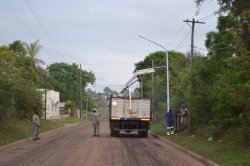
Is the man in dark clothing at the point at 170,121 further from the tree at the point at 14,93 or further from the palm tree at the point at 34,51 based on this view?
the palm tree at the point at 34,51

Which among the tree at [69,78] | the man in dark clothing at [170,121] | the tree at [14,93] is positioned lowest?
the man in dark clothing at [170,121]

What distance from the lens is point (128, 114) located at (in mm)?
Answer: 33906

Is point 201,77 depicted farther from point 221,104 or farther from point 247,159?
point 247,159

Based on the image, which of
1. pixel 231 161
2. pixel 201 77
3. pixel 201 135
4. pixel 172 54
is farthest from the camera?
pixel 172 54

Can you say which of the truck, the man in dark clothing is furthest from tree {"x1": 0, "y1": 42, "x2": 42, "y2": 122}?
the man in dark clothing

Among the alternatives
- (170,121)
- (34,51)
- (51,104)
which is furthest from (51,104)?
(170,121)

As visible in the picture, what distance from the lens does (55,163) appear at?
53.7ft

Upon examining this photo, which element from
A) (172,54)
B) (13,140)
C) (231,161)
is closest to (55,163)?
(231,161)

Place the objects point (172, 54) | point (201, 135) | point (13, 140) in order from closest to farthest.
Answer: point (13, 140) < point (201, 135) < point (172, 54)

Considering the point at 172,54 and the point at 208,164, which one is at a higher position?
the point at 172,54

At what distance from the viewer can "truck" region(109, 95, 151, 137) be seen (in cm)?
3378

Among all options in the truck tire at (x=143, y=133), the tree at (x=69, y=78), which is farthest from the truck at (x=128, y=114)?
the tree at (x=69, y=78)

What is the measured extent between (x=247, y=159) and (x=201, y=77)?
16.8 metres

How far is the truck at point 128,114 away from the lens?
33.8 meters
